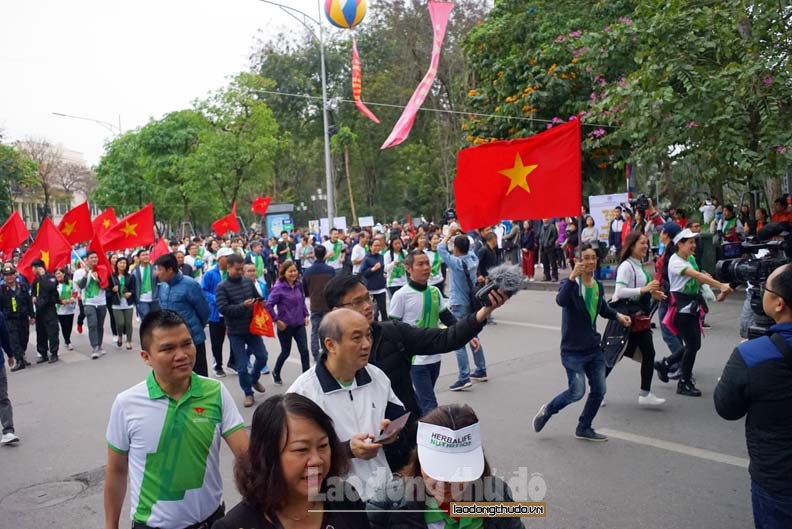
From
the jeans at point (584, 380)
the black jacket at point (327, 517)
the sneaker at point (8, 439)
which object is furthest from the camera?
the sneaker at point (8, 439)

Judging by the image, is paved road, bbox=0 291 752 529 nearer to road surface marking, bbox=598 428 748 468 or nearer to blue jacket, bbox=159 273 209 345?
road surface marking, bbox=598 428 748 468

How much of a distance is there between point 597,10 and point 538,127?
3293mm

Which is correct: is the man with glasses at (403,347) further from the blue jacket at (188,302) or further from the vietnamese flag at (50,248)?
the vietnamese flag at (50,248)

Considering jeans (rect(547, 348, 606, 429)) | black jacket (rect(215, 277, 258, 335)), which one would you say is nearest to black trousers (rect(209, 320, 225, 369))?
black jacket (rect(215, 277, 258, 335))

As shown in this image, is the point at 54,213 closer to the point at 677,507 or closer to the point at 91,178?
the point at 91,178

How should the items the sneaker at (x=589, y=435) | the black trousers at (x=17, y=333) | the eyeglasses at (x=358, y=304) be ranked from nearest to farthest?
Answer: the eyeglasses at (x=358, y=304) → the sneaker at (x=589, y=435) → the black trousers at (x=17, y=333)

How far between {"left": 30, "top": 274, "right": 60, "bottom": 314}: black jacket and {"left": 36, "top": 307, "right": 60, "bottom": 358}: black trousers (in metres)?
0.07

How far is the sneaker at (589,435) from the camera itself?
5.79 metres

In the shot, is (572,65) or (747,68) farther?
(572,65)

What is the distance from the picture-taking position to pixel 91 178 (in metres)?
63.1

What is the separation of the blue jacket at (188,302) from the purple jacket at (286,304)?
3.02 feet

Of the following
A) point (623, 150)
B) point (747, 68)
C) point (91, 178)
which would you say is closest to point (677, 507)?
point (747, 68)

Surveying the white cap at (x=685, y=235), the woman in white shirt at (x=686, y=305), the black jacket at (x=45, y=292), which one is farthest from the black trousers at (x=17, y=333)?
the white cap at (x=685, y=235)

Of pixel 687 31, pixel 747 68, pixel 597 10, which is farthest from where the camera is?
pixel 597 10
